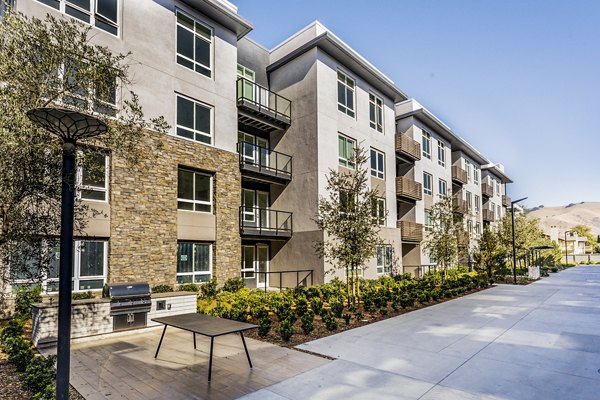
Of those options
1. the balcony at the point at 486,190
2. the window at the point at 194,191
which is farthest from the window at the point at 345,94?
the balcony at the point at 486,190

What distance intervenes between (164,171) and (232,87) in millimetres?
5179

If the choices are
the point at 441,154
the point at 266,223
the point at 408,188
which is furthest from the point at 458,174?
the point at 266,223

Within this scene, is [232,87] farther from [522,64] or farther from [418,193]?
[418,193]

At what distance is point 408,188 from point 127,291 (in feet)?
63.7

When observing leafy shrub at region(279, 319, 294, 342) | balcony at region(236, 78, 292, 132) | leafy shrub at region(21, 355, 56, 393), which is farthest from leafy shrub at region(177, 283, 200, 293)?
balcony at region(236, 78, 292, 132)

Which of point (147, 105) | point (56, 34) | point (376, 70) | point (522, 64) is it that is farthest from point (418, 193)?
point (56, 34)

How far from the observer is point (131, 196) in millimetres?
11922

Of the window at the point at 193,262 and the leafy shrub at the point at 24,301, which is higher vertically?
the window at the point at 193,262

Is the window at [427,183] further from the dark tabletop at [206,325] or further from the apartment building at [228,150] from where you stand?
the dark tabletop at [206,325]

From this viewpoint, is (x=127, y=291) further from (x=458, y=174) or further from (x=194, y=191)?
(x=458, y=174)

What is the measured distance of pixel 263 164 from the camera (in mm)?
18453

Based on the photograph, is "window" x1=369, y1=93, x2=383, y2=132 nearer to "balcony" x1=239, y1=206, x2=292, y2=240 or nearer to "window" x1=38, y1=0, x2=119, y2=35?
"balcony" x1=239, y1=206, x2=292, y2=240

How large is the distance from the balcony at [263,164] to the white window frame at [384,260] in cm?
769

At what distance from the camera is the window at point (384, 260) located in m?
Answer: 21.6
